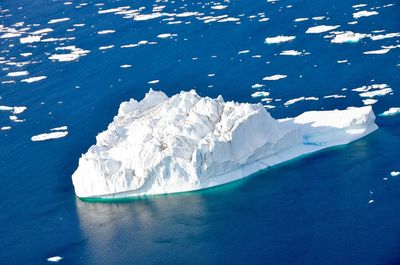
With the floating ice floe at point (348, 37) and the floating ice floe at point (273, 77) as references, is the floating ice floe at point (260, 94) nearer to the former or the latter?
the floating ice floe at point (273, 77)

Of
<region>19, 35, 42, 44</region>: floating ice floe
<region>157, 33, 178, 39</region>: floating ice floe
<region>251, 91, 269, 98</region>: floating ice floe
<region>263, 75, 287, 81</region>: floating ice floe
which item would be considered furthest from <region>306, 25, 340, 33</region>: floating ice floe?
<region>19, 35, 42, 44</region>: floating ice floe

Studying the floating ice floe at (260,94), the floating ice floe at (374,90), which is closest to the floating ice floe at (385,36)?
the floating ice floe at (374,90)

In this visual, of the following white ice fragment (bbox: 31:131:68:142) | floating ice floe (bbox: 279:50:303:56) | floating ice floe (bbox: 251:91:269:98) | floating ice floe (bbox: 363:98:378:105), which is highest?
floating ice floe (bbox: 279:50:303:56)

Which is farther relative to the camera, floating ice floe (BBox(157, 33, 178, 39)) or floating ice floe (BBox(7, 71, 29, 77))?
floating ice floe (BBox(157, 33, 178, 39))

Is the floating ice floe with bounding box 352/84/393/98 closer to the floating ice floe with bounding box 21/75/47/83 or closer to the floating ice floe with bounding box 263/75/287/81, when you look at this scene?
the floating ice floe with bounding box 263/75/287/81

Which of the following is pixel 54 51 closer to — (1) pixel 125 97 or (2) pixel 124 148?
(1) pixel 125 97

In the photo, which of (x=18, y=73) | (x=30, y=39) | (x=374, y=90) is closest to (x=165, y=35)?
(x=18, y=73)

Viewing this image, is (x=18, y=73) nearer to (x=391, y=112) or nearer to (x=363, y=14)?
(x=363, y=14)
